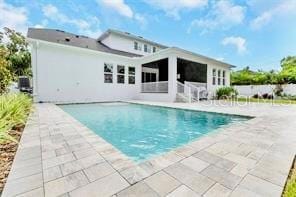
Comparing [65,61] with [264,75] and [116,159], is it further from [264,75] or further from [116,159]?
[264,75]

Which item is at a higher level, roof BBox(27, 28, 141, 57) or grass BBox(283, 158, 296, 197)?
roof BBox(27, 28, 141, 57)

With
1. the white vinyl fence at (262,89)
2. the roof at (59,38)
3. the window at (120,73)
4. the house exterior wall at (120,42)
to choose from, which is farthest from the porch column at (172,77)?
the white vinyl fence at (262,89)

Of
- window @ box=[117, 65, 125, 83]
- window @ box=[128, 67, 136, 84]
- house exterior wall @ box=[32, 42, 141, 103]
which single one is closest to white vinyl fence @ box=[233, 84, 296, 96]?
window @ box=[128, 67, 136, 84]

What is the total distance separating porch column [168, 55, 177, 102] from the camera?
40.4 ft

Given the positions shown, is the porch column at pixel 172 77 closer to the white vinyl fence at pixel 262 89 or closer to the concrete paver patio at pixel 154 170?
the concrete paver patio at pixel 154 170

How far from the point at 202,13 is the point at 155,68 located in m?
6.75

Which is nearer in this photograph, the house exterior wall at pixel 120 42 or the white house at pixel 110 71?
the white house at pixel 110 71

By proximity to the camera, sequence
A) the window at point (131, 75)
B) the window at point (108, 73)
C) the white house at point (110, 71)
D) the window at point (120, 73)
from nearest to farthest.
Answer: the white house at point (110, 71), the window at point (108, 73), the window at point (120, 73), the window at point (131, 75)

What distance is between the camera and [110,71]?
14633 millimetres

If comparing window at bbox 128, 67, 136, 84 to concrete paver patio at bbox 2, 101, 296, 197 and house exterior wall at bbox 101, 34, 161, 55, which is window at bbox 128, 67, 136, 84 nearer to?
house exterior wall at bbox 101, 34, 161, 55

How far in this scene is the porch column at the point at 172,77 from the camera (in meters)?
12.3

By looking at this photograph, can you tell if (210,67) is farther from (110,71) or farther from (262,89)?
(110,71)

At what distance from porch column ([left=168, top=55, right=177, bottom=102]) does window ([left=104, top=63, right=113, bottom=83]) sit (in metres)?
5.08

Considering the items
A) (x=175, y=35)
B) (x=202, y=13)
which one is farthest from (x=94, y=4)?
(x=175, y=35)
